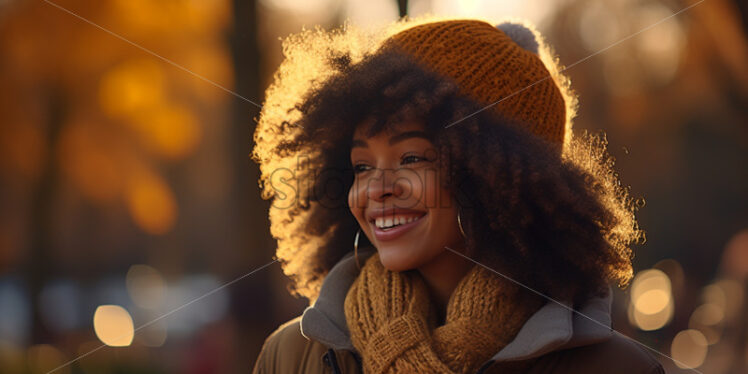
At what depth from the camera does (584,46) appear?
38.8ft

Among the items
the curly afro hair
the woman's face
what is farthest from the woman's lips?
the curly afro hair

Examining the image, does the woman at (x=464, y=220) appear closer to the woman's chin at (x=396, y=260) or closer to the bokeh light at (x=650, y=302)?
the woman's chin at (x=396, y=260)

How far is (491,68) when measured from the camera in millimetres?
2570

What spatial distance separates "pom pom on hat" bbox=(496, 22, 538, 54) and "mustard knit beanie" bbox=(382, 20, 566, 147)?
0.76 ft

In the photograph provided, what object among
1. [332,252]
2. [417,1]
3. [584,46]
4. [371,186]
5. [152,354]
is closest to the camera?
[371,186]

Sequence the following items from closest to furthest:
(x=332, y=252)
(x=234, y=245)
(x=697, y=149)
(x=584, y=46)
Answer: (x=332, y=252), (x=234, y=245), (x=584, y=46), (x=697, y=149)

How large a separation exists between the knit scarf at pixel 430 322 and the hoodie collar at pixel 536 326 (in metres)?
0.06

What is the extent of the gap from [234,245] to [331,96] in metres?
2.78

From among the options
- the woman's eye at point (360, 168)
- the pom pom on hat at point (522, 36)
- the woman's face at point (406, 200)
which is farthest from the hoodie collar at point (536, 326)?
the pom pom on hat at point (522, 36)

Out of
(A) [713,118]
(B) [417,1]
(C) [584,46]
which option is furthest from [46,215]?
(A) [713,118]

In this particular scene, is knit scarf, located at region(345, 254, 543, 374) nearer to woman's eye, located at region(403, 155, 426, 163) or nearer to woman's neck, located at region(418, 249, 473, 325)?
woman's neck, located at region(418, 249, 473, 325)

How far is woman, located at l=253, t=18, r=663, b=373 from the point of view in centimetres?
241

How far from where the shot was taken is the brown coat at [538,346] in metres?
2.29

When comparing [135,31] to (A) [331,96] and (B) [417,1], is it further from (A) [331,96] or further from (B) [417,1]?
(A) [331,96]
